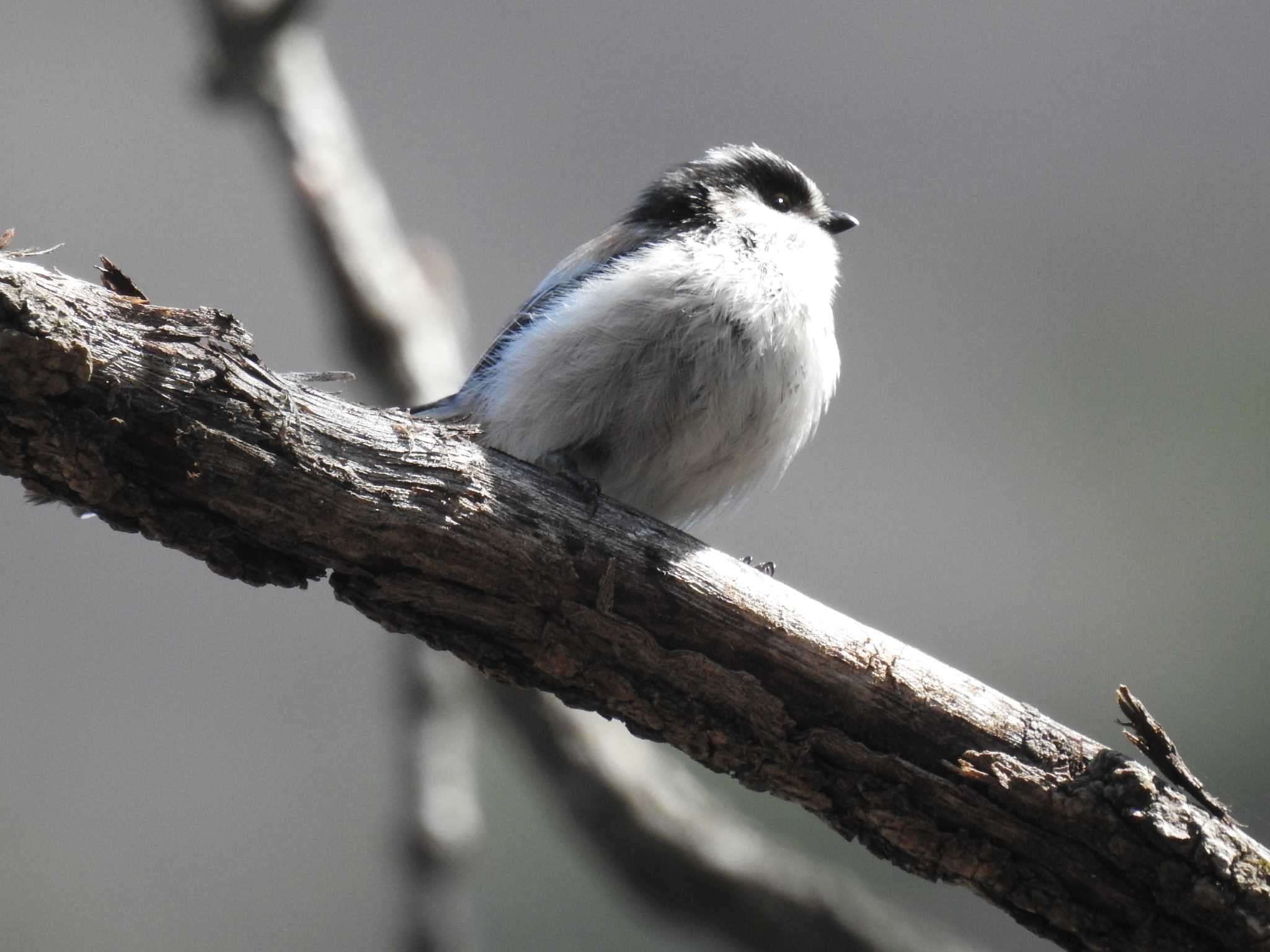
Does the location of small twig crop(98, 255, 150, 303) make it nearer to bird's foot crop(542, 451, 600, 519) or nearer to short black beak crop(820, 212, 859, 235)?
bird's foot crop(542, 451, 600, 519)

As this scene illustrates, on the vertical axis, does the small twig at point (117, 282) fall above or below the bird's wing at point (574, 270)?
below

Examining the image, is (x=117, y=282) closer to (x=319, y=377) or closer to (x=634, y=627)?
(x=319, y=377)

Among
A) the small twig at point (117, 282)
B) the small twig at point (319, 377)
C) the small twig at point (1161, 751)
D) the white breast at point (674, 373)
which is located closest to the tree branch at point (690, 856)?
the white breast at point (674, 373)

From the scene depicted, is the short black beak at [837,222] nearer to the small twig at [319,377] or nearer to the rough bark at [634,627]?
the rough bark at [634,627]

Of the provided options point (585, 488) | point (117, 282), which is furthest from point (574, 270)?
point (117, 282)

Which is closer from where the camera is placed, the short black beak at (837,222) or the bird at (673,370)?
the bird at (673,370)

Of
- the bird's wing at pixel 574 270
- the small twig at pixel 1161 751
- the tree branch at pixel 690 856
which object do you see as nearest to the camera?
the small twig at pixel 1161 751
